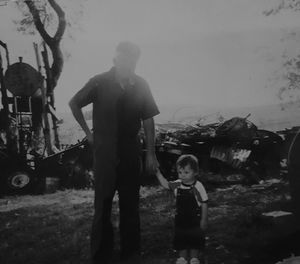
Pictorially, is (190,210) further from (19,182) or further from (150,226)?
(19,182)

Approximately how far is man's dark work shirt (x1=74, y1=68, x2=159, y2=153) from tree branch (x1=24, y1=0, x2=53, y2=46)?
11.9 m

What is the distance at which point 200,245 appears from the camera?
139 inches

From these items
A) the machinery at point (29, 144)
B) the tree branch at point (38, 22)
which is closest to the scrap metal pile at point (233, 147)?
the machinery at point (29, 144)

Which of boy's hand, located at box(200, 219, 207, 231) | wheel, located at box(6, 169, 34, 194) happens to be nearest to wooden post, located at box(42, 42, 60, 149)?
wheel, located at box(6, 169, 34, 194)

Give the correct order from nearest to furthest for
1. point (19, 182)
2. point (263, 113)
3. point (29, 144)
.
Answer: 1. point (19, 182)
2. point (263, 113)
3. point (29, 144)

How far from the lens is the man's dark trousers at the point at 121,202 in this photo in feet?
11.6

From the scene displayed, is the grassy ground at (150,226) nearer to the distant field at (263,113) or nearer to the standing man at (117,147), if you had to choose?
the standing man at (117,147)

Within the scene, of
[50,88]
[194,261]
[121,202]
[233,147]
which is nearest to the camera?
[194,261]

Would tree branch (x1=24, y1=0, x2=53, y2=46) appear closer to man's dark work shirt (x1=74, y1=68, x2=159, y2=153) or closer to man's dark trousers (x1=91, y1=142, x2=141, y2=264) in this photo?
man's dark work shirt (x1=74, y1=68, x2=159, y2=153)

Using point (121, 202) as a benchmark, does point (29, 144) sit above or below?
below

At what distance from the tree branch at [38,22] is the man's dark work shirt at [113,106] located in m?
11.9

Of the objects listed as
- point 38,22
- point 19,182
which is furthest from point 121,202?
point 38,22

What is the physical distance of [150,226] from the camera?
213 inches

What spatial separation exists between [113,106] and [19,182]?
22.6 feet
